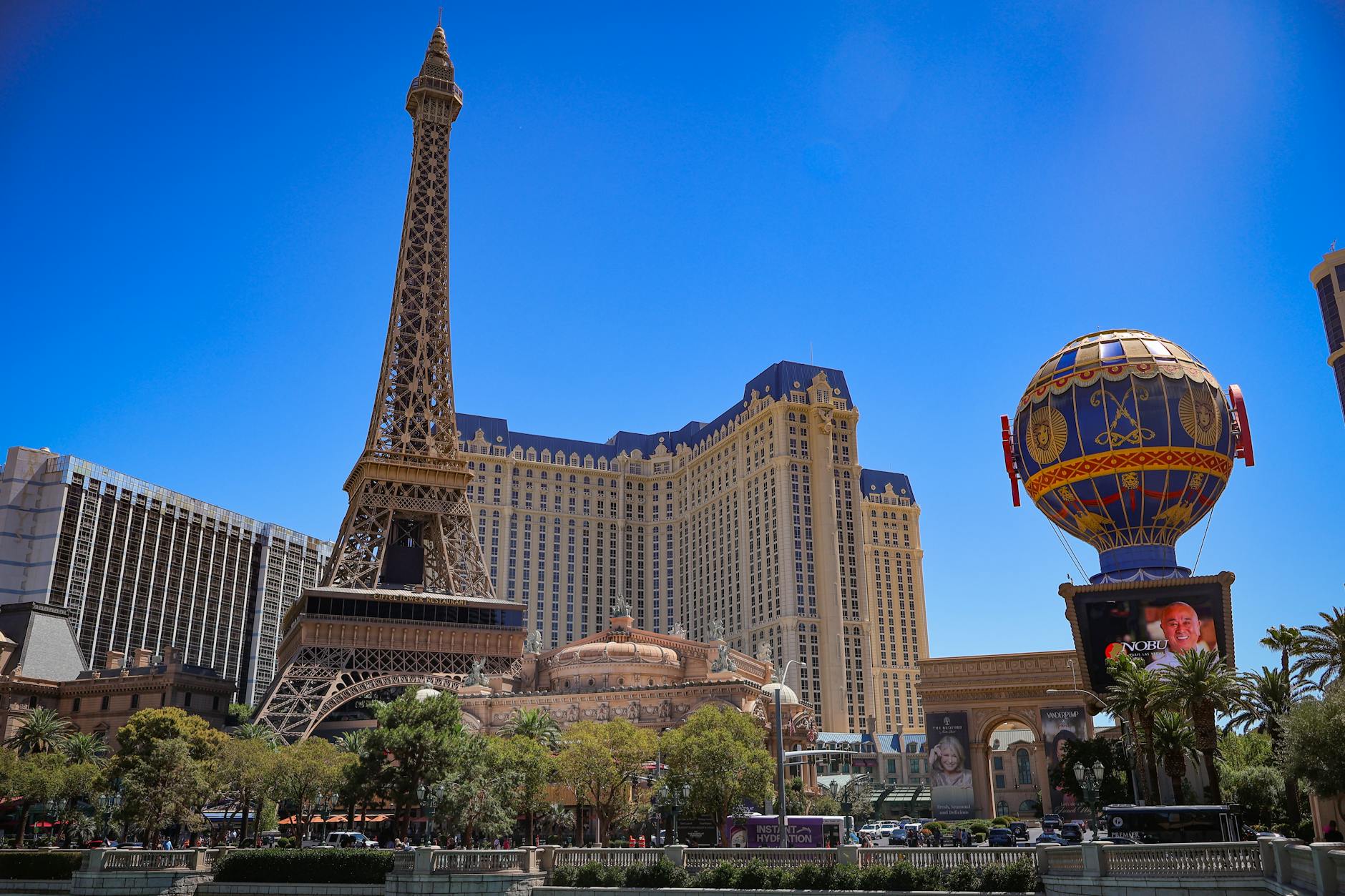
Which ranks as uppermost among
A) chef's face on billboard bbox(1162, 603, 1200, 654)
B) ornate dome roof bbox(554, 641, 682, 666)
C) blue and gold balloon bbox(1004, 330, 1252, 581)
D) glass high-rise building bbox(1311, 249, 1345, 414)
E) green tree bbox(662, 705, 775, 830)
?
glass high-rise building bbox(1311, 249, 1345, 414)

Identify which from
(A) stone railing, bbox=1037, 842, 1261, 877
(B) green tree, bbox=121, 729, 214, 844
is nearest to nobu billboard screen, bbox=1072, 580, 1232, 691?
(A) stone railing, bbox=1037, 842, 1261, 877

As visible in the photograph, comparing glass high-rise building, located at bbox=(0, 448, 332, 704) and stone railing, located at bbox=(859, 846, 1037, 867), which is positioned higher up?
glass high-rise building, located at bbox=(0, 448, 332, 704)

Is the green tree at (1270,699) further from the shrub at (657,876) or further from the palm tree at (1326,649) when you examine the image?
the shrub at (657,876)

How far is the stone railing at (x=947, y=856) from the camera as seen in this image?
35.3m

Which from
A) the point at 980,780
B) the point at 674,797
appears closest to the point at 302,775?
the point at 674,797

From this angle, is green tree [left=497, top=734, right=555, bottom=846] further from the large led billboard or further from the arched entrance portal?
the large led billboard

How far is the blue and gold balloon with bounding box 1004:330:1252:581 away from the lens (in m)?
66.2

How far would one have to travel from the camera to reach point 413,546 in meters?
105

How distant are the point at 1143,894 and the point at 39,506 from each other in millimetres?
122811

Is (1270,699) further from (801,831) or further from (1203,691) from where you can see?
(801,831)

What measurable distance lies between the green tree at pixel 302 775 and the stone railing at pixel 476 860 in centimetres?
1924

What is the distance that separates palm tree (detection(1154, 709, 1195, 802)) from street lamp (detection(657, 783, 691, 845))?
76.4ft

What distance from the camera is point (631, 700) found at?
279 feet

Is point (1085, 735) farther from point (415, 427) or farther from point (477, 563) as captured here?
point (415, 427)
